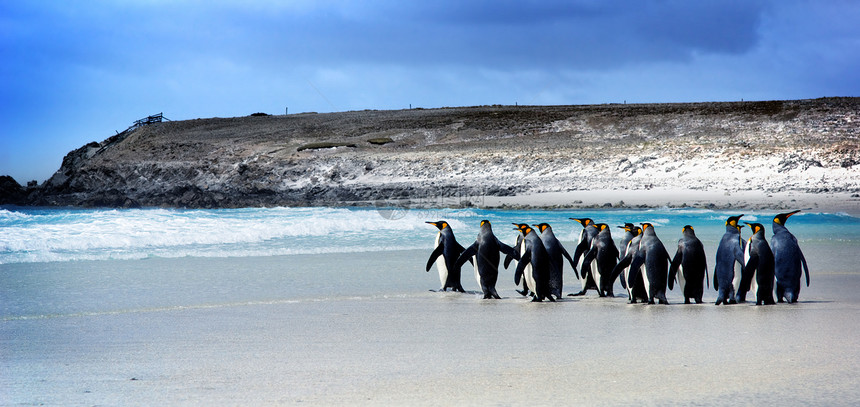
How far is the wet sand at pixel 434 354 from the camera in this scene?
126 inches

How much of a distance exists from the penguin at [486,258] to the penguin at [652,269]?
3.71 feet

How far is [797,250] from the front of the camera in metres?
6.19

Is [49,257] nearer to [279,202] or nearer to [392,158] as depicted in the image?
[279,202]

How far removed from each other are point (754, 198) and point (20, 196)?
3335cm

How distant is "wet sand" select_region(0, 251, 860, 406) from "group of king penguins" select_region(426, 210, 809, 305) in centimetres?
35

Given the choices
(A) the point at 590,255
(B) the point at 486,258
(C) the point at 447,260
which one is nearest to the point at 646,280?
(A) the point at 590,255

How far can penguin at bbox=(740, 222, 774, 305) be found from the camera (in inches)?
240

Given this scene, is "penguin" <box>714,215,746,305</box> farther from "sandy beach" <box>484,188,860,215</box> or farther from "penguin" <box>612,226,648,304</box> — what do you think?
"sandy beach" <box>484,188,860,215</box>

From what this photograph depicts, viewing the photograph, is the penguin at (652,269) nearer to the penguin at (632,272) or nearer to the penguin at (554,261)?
the penguin at (632,272)

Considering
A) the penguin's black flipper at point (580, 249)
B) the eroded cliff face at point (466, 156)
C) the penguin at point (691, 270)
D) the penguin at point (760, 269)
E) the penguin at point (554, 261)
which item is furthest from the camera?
the eroded cliff face at point (466, 156)

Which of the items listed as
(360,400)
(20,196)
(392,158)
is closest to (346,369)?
(360,400)

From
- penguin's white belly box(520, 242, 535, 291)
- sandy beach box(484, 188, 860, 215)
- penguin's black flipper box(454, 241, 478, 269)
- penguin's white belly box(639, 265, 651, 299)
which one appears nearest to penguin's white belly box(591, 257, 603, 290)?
penguin's white belly box(639, 265, 651, 299)

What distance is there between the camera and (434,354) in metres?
4.02

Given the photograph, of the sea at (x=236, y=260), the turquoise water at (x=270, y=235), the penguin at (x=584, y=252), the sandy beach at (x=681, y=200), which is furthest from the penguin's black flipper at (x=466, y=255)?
the sandy beach at (x=681, y=200)
